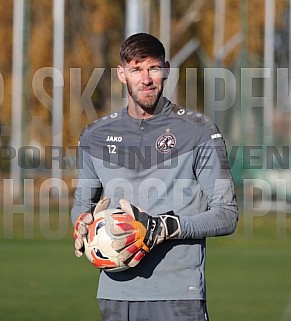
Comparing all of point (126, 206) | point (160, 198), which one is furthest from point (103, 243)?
point (160, 198)

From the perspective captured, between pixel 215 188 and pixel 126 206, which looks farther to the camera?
pixel 215 188

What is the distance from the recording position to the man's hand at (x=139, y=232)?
5305mm

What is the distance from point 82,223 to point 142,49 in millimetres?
903

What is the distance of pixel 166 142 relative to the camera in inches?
220

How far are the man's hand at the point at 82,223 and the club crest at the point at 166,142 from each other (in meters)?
0.38

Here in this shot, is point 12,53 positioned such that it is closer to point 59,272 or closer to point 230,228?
point 59,272

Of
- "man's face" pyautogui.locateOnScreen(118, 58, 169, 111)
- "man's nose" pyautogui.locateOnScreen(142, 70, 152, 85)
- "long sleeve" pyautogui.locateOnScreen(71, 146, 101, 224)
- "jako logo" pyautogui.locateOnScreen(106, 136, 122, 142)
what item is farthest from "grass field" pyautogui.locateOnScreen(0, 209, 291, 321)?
"man's nose" pyautogui.locateOnScreen(142, 70, 152, 85)

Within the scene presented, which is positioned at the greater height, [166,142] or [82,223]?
[166,142]

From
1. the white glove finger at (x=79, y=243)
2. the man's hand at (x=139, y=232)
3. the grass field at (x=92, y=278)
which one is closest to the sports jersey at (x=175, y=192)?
the man's hand at (x=139, y=232)

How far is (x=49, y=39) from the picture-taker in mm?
30531

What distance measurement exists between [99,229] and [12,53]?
2390 cm

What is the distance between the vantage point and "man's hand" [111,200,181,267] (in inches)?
209

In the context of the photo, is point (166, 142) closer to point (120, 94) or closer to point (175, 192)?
point (175, 192)

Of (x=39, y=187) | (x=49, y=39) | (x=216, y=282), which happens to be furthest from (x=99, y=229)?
(x=49, y=39)
